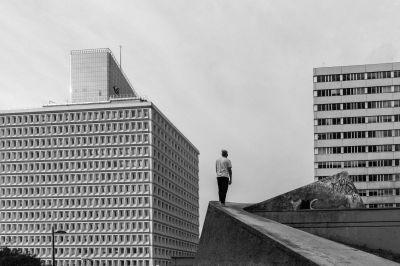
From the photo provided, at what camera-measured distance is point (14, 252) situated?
336 ft

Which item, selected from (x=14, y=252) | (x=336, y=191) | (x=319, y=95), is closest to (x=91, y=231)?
(x=14, y=252)

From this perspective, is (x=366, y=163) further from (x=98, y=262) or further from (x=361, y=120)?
(x=98, y=262)

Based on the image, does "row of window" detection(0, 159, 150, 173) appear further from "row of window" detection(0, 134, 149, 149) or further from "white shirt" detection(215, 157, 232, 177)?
"white shirt" detection(215, 157, 232, 177)

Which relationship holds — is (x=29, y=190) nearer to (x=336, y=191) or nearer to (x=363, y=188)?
(x=363, y=188)

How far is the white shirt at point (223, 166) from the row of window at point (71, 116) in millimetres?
133132

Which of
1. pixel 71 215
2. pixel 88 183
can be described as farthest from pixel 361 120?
pixel 71 215

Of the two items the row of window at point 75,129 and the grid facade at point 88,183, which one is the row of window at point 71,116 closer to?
the grid facade at point 88,183

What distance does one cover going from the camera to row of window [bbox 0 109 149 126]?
495ft

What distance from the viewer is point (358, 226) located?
16.3 meters

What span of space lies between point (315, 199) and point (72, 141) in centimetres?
13764

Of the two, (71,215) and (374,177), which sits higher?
(374,177)

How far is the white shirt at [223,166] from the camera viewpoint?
56.0 feet

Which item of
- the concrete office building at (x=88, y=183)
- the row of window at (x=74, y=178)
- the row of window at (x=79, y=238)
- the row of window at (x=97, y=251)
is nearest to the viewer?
the row of window at (x=97, y=251)

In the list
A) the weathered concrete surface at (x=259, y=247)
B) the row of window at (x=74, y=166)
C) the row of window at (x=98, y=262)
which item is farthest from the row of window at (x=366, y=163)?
the weathered concrete surface at (x=259, y=247)
